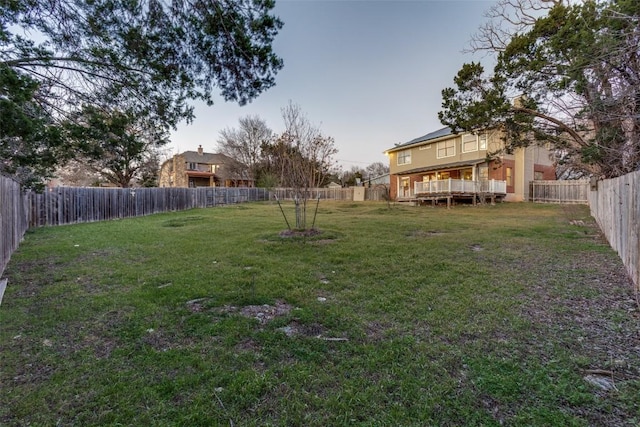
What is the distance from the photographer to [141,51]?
205 inches

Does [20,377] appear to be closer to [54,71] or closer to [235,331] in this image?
[235,331]

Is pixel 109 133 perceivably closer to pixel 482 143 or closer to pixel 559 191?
pixel 482 143

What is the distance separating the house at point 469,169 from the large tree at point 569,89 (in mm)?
4530

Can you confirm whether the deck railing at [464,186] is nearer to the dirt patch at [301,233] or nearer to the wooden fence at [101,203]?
the dirt patch at [301,233]

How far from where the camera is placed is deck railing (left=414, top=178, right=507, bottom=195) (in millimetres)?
19391

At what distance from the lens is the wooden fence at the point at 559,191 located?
20.3 m

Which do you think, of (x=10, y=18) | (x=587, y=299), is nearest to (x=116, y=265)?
(x=10, y=18)

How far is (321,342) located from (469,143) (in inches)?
896

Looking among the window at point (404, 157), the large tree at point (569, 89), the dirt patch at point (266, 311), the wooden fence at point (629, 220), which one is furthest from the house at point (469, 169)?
the dirt patch at point (266, 311)

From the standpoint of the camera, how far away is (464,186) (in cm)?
1956

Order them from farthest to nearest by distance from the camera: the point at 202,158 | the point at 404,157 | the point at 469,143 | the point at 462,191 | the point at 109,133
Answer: the point at 202,158, the point at 404,157, the point at 469,143, the point at 462,191, the point at 109,133

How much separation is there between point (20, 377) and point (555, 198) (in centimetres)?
2647

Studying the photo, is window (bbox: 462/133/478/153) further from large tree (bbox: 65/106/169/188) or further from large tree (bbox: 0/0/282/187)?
large tree (bbox: 65/106/169/188)

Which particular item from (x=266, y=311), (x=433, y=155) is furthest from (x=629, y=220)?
(x=433, y=155)
